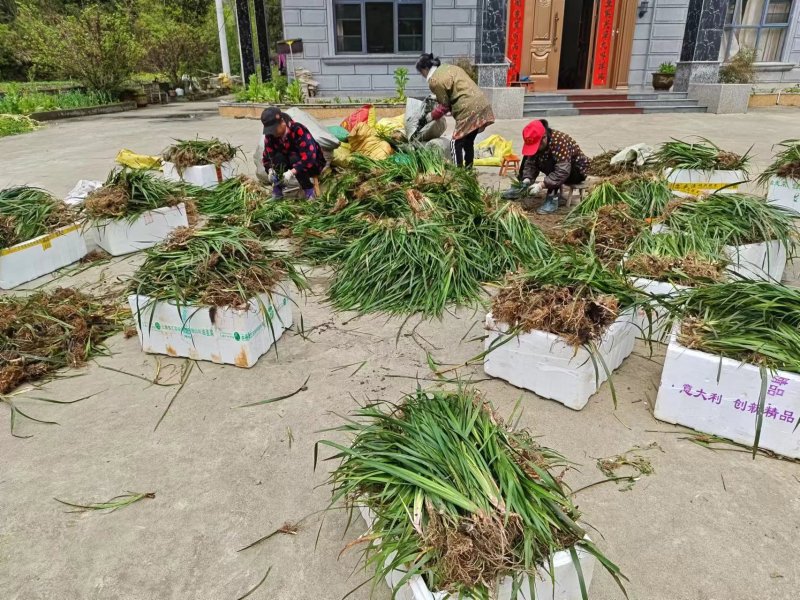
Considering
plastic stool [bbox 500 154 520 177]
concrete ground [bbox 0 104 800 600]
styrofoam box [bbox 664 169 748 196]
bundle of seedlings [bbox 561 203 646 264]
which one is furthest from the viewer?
plastic stool [bbox 500 154 520 177]

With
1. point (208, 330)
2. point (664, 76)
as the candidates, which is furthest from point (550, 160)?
point (664, 76)

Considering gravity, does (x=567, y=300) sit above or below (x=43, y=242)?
above

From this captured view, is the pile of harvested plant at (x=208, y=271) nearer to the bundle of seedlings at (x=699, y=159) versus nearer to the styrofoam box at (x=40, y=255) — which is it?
the styrofoam box at (x=40, y=255)

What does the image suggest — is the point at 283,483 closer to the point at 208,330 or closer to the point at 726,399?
the point at 208,330

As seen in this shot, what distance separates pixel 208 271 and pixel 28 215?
2.41m

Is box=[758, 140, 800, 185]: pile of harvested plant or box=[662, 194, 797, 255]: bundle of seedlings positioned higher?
box=[758, 140, 800, 185]: pile of harvested plant

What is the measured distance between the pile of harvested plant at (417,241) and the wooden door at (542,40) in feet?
30.4

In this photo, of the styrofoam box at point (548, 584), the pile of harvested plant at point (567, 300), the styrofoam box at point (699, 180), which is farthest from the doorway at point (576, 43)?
the styrofoam box at point (548, 584)

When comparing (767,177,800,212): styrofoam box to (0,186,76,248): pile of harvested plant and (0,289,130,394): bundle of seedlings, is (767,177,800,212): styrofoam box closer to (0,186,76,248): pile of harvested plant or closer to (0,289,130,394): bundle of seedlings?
(0,289,130,394): bundle of seedlings

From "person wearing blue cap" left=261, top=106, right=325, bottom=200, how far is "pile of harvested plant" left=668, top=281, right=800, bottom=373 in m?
3.95

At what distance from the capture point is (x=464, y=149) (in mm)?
6309

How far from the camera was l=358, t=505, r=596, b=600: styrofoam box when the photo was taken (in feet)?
4.61

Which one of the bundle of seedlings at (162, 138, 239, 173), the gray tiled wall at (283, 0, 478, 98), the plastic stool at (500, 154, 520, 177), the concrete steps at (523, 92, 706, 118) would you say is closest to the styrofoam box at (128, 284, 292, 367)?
the bundle of seedlings at (162, 138, 239, 173)

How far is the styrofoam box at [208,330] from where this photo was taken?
9.52 ft
